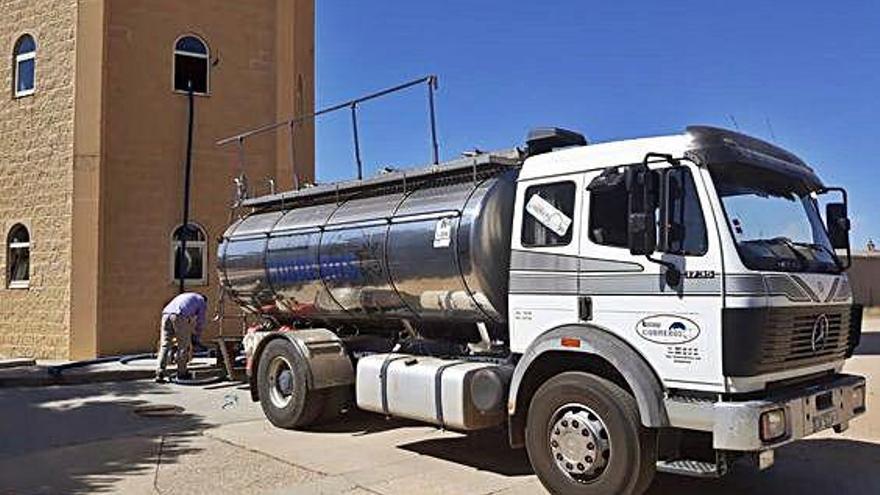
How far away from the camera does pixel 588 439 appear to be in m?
6.35

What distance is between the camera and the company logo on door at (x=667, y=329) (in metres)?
6.05

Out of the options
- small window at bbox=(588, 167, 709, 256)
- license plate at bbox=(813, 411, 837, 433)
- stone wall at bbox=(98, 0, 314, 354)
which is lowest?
license plate at bbox=(813, 411, 837, 433)

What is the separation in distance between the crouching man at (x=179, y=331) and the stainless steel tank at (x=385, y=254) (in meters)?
2.49

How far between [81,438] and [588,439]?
6187 mm

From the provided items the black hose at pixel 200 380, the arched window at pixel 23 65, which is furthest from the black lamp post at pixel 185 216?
the black hose at pixel 200 380

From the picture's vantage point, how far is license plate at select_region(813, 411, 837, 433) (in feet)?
20.7

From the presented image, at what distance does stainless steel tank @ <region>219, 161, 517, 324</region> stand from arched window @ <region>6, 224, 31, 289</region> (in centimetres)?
766

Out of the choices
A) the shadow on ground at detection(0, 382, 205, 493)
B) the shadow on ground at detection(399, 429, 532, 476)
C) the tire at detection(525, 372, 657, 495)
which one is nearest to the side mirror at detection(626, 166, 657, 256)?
Result: the tire at detection(525, 372, 657, 495)

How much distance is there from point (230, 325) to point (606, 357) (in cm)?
1162

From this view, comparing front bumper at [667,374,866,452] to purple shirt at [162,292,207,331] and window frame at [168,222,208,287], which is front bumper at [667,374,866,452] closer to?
purple shirt at [162,292,207,331]

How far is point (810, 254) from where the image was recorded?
21.8 ft

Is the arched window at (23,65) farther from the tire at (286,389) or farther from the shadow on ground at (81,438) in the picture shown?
the tire at (286,389)

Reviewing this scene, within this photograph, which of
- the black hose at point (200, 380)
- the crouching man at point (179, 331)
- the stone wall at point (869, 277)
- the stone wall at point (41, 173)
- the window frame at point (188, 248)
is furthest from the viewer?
the stone wall at point (869, 277)

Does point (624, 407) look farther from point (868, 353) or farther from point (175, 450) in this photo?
point (868, 353)
